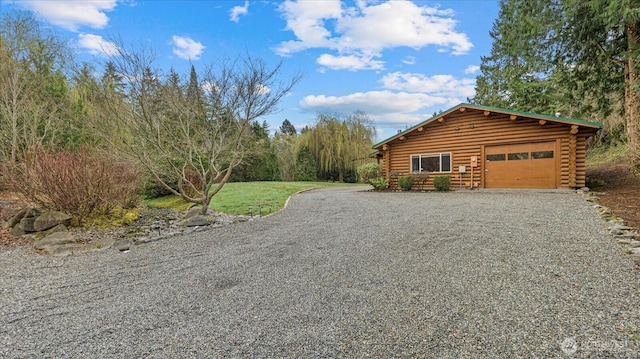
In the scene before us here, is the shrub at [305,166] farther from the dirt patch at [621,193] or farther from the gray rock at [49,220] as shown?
the gray rock at [49,220]

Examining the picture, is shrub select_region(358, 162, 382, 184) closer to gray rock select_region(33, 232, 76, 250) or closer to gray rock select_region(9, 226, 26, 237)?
gray rock select_region(33, 232, 76, 250)

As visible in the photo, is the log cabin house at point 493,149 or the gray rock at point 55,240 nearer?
the gray rock at point 55,240

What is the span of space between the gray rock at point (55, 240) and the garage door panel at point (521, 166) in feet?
44.0

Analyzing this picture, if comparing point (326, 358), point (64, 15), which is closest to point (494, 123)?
point (326, 358)

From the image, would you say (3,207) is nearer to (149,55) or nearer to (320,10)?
(149,55)

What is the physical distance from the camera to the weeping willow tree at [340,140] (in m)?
24.4

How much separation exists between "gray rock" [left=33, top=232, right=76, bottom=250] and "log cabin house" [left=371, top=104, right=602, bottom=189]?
12.0 meters

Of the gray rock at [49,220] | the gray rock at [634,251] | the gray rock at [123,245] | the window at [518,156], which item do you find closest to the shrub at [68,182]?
the gray rock at [49,220]

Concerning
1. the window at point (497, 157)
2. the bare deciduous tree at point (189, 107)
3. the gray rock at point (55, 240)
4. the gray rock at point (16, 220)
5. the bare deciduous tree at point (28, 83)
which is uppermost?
the bare deciduous tree at point (28, 83)

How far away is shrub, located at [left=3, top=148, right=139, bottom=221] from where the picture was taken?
6.16m

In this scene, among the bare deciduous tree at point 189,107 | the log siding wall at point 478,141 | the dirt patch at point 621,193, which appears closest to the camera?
the dirt patch at point 621,193

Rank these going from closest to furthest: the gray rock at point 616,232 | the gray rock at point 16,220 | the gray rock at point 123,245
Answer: the gray rock at point 616,232 < the gray rock at point 123,245 < the gray rock at point 16,220

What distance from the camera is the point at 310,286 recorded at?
10.4 feet

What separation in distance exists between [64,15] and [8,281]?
33.4 ft
